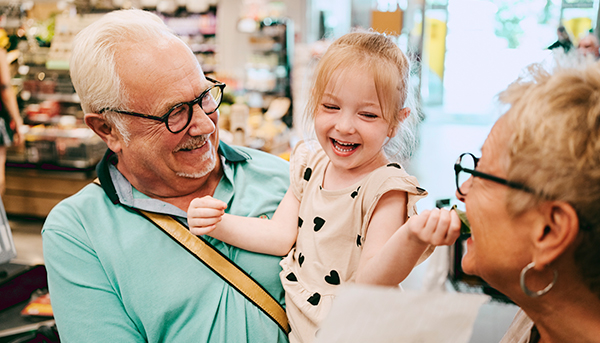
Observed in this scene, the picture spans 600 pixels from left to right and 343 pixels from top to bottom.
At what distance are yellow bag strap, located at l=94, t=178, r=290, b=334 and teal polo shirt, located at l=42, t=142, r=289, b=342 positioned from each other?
0.02 m

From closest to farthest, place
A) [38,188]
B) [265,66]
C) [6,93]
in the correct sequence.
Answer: [6,93], [38,188], [265,66]

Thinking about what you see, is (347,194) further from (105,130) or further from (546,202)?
(105,130)

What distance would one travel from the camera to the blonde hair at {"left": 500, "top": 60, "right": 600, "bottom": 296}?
693mm

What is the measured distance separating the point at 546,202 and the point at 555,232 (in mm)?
59

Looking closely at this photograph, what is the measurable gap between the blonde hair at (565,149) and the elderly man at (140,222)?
3.19 feet

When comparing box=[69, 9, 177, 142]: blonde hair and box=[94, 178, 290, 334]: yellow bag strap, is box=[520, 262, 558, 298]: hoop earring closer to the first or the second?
box=[94, 178, 290, 334]: yellow bag strap

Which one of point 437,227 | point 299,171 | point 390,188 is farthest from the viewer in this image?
point 299,171

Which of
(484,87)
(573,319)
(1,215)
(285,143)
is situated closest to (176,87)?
(1,215)

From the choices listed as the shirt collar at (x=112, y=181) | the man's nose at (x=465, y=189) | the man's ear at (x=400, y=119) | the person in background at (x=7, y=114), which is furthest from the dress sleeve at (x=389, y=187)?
the person in background at (x=7, y=114)

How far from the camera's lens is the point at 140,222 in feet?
4.71

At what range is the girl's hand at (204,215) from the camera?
1242 mm

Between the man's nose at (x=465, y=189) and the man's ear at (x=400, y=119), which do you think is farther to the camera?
the man's ear at (x=400, y=119)

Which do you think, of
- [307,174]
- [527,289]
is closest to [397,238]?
[527,289]

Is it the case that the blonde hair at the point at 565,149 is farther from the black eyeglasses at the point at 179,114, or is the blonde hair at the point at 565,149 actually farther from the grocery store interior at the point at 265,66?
the black eyeglasses at the point at 179,114
